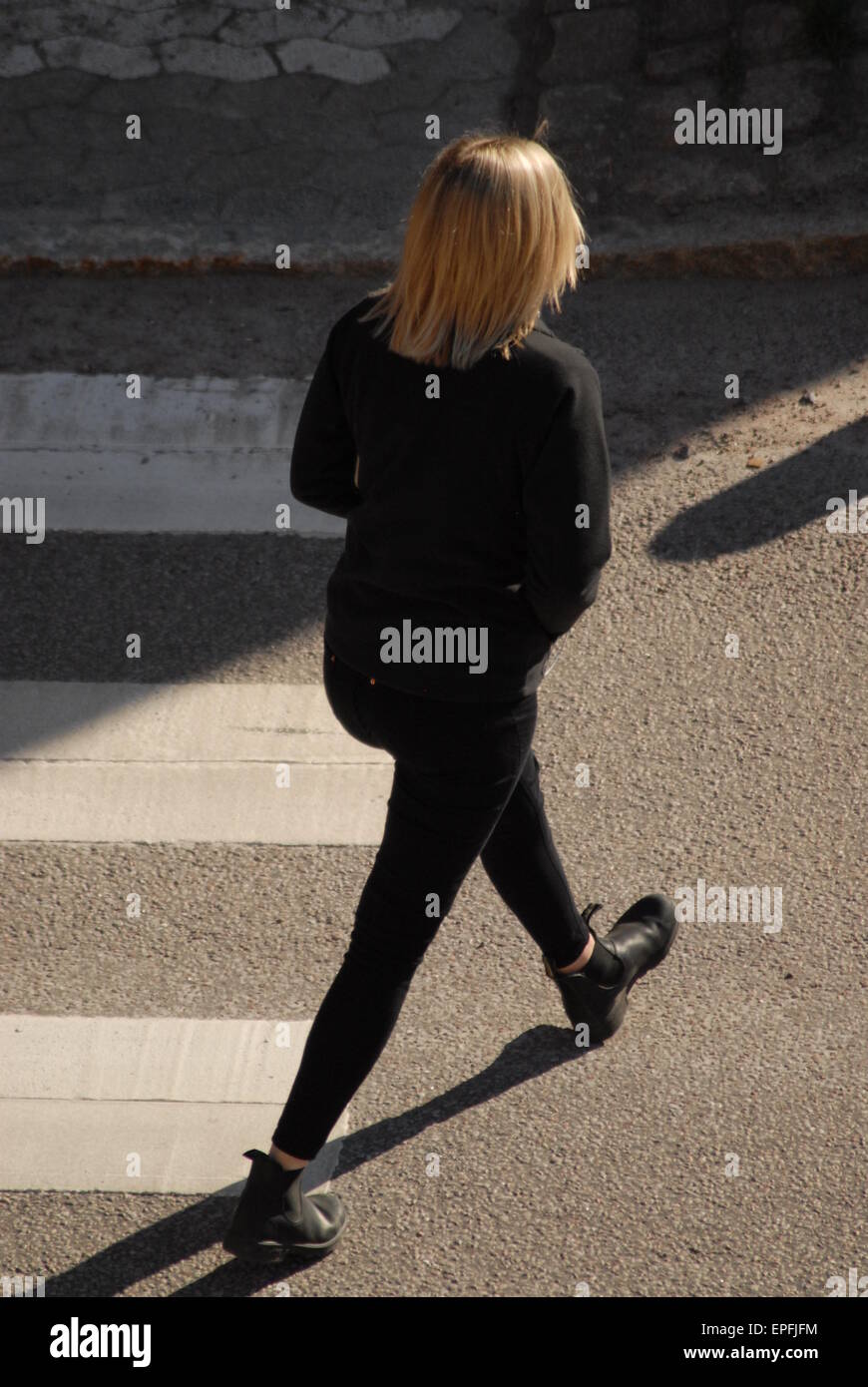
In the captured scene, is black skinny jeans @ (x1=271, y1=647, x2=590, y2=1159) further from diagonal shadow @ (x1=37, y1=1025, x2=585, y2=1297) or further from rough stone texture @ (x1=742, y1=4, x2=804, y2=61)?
rough stone texture @ (x1=742, y1=4, x2=804, y2=61)

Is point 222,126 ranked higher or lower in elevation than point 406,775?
higher

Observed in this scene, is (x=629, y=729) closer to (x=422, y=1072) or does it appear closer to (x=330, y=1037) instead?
(x=422, y=1072)

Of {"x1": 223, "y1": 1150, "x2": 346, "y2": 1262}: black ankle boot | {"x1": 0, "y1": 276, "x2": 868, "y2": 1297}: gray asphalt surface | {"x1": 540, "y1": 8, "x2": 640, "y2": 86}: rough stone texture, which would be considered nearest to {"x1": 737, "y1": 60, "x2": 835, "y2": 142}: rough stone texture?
{"x1": 540, "y1": 8, "x2": 640, "y2": 86}: rough stone texture

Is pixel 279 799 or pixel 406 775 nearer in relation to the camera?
pixel 406 775

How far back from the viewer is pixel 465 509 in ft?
7.94

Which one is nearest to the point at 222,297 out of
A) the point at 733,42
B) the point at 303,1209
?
the point at 733,42

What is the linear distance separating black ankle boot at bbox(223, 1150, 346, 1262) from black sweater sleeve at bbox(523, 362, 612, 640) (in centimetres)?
130

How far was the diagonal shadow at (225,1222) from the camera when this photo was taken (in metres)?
2.97

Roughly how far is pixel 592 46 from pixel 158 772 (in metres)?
5.02

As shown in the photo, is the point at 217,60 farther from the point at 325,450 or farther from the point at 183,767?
the point at 325,450

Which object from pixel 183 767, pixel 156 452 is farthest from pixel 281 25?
pixel 183 767

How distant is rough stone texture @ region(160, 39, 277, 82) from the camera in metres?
7.66

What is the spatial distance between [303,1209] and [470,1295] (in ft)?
1.27

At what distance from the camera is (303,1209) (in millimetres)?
2959
